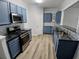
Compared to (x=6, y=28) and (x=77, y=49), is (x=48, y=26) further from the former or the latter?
(x=77, y=49)

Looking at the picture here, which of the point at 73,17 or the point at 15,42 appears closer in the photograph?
the point at 15,42

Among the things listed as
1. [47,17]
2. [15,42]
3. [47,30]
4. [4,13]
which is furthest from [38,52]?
[47,17]

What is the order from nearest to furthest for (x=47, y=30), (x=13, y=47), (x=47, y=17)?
1. (x=13, y=47)
2. (x=47, y=17)
3. (x=47, y=30)

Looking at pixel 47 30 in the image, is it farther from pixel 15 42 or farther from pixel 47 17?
pixel 15 42

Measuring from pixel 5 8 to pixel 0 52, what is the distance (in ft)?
5.34

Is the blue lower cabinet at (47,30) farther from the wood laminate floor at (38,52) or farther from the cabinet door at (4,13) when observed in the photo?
the cabinet door at (4,13)

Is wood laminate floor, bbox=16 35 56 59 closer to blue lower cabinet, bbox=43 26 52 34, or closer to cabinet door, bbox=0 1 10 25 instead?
cabinet door, bbox=0 1 10 25

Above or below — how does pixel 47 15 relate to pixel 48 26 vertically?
above

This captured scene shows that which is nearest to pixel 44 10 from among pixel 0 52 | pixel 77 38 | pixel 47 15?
pixel 47 15

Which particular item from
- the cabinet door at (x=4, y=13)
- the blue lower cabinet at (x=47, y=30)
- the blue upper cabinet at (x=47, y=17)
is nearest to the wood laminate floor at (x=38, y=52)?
the cabinet door at (x=4, y=13)

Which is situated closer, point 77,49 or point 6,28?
point 77,49

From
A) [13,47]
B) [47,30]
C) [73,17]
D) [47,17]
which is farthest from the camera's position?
[47,30]

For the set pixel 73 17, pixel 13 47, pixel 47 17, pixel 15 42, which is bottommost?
pixel 13 47

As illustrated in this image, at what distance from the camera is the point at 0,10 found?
2494 mm
